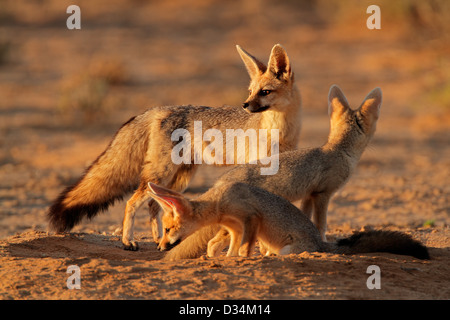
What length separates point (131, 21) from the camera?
27.7 metres

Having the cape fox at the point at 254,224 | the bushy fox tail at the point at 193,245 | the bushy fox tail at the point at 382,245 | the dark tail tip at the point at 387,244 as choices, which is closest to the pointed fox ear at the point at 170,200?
the cape fox at the point at 254,224

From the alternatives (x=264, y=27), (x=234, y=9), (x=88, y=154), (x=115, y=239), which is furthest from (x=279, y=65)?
(x=234, y=9)

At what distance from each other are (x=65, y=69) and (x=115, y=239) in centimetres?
1480

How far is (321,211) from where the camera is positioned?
269 inches

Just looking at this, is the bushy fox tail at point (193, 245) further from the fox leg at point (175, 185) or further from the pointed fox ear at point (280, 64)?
the pointed fox ear at point (280, 64)

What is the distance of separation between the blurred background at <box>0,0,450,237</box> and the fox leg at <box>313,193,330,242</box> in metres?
2.77

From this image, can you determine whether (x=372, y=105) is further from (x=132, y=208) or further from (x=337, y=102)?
(x=132, y=208)

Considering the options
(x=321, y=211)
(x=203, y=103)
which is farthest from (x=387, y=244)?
(x=203, y=103)

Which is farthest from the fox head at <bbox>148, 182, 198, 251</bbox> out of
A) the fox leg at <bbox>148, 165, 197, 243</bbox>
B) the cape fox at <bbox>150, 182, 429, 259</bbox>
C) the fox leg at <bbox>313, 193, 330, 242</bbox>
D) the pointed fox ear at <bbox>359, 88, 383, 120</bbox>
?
the pointed fox ear at <bbox>359, 88, 383, 120</bbox>

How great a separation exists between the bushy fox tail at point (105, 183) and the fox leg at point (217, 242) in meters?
1.78

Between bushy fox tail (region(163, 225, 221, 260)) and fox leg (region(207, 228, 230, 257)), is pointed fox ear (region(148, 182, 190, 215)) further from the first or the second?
fox leg (region(207, 228, 230, 257))

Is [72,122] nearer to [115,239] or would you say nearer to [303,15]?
[115,239]

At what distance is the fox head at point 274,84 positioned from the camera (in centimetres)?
745

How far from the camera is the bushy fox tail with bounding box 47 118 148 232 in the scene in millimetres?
7547
